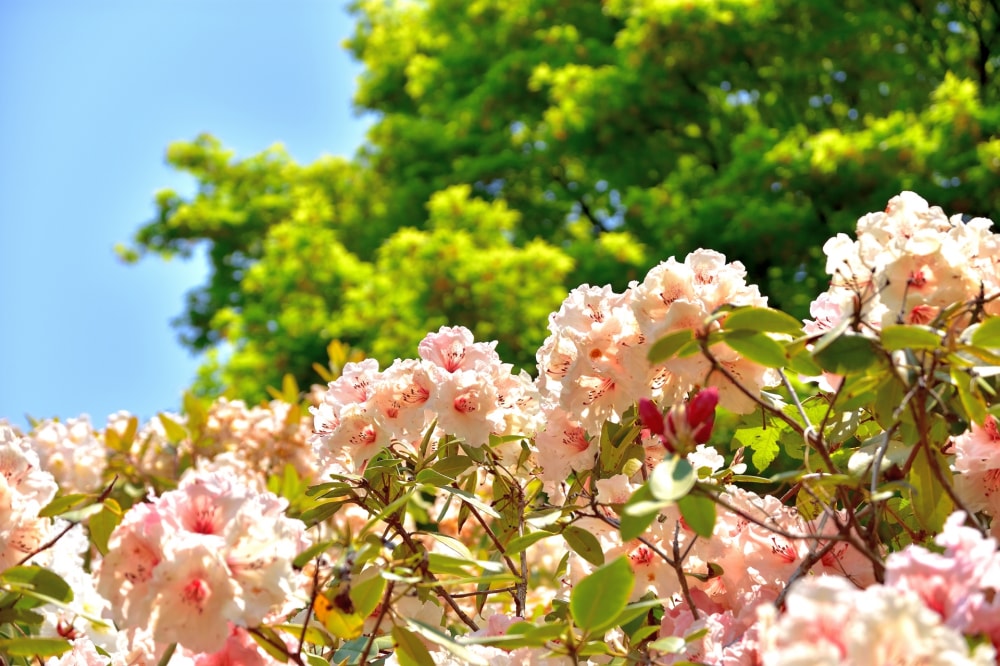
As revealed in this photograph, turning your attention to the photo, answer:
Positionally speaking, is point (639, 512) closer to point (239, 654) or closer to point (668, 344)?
point (668, 344)

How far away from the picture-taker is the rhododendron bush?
97cm

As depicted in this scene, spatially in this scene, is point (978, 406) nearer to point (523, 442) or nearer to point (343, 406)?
point (523, 442)

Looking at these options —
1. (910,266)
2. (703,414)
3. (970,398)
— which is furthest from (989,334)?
(703,414)

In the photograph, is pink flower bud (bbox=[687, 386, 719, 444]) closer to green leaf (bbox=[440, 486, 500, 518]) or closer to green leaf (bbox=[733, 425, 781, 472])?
green leaf (bbox=[440, 486, 500, 518])

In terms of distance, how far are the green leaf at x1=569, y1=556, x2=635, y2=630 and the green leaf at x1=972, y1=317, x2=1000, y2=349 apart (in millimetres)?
427

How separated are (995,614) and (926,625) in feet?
0.45

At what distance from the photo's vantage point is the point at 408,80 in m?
13.4

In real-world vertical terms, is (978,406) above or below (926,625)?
above

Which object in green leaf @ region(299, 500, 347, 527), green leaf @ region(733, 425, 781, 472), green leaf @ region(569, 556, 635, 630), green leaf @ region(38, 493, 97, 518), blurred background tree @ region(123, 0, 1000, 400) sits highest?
blurred background tree @ region(123, 0, 1000, 400)

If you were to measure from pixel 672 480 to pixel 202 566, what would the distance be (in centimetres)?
46

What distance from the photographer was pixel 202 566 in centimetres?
98

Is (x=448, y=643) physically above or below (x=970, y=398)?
below

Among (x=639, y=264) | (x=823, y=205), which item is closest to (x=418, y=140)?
(x=639, y=264)

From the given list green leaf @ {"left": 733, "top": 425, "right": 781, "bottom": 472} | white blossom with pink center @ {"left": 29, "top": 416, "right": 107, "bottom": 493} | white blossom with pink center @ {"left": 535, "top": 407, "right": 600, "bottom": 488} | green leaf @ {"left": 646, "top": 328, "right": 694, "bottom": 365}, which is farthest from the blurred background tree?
green leaf @ {"left": 646, "top": 328, "right": 694, "bottom": 365}
